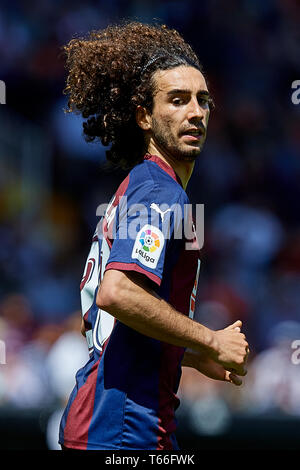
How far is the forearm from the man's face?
0.74 m

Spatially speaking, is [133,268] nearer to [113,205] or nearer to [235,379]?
[113,205]

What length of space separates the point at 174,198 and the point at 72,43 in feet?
4.68

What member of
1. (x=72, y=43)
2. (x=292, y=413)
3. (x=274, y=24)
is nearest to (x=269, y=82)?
(x=274, y=24)

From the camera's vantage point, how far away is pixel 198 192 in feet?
29.8

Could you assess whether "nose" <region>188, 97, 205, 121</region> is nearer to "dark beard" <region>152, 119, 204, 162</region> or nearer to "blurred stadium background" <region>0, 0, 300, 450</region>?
"dark beard" <region>152, 119, 204, 162</region>

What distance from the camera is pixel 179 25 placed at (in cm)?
989

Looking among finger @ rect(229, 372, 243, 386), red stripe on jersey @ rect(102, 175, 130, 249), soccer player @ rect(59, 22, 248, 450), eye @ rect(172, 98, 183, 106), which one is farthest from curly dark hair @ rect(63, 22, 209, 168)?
finger @ rect(229, 372, 243, 386)

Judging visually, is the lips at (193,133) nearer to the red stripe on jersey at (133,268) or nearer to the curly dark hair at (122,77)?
the curly dark hair at (122,77)

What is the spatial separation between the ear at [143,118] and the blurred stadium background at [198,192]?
354 centimetres

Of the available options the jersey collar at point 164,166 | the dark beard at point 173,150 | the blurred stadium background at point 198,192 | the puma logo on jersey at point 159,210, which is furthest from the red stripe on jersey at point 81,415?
the blurred stadium background at point 198,192

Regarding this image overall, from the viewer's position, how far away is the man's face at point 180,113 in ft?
10.4

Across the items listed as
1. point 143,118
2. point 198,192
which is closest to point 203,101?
point 143,118

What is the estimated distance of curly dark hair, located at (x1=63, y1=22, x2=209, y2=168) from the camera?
132 inches
